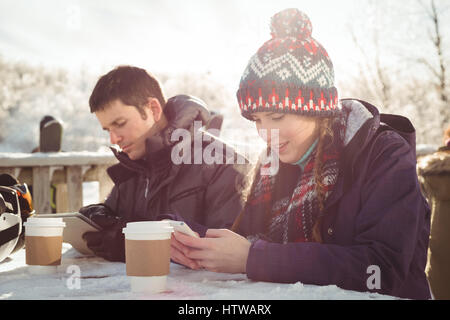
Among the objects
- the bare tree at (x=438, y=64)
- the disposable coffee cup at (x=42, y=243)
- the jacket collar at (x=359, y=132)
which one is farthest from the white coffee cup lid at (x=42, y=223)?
the bare tree at (x=438, y=64)

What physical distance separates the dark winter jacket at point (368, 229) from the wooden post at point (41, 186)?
11.1ft

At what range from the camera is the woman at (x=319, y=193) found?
4.56 feet

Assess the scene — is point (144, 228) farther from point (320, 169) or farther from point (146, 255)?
point (320, 169)

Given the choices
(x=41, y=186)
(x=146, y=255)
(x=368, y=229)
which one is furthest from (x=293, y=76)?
(x=41, y=186)

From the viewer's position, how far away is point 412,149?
1628 mm

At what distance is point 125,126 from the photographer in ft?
8.30

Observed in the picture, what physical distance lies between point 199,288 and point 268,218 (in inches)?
25.3

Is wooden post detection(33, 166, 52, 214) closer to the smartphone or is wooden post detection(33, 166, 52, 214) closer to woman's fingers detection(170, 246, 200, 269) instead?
A: woman's fingers detection(170, 246, 200, 269)

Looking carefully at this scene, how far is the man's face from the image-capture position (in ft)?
8.24

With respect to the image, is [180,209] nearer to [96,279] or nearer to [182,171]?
[182,171]

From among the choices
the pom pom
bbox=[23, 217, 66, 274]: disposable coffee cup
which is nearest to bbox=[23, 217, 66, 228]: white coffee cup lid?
bbox=[23, 217, 66, 274]: disposable coffee cup

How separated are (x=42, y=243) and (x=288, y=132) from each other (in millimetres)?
970

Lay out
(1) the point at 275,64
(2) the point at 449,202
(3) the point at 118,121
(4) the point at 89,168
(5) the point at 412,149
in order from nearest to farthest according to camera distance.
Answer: (5) the point at 412,149, (1) the point at 275,64, (3) the point at 118,121, (2) the point at 449,202, (4) the point at 89,168
